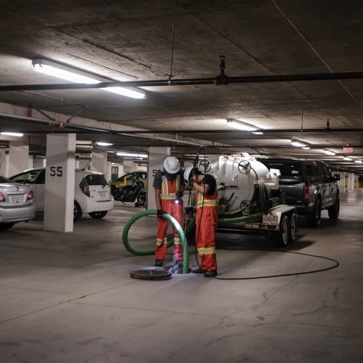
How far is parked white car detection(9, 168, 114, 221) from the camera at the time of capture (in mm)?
16062

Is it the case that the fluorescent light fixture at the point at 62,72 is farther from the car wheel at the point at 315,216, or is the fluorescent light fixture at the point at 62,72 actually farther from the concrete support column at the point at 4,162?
the concrete support column at the point at 4,162

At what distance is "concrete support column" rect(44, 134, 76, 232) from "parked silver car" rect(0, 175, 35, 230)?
1014 millimetres

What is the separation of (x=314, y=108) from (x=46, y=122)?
22.0 ft

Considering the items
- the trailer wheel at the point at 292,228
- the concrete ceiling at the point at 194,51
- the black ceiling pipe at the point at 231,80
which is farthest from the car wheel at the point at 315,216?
the black ceiling pipe at the point at 231,80

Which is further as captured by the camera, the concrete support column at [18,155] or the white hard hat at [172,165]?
the concrete support column at [18,155]

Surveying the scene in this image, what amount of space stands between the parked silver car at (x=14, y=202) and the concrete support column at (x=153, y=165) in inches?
339

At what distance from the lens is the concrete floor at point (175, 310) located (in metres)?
4.48

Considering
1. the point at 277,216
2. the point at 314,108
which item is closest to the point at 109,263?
the point at 277,216

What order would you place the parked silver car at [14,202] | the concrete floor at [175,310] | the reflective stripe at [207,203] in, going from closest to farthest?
the concrete floor at [175,310]
the reflective stripe at [207,203]
the parked silver car at [14,202]

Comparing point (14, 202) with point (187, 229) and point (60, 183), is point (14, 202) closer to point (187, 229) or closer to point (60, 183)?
point (60, 183)

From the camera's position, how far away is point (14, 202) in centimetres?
1230

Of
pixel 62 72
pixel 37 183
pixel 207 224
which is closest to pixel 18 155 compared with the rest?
pixel 37 183

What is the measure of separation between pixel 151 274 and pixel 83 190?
9.05 m

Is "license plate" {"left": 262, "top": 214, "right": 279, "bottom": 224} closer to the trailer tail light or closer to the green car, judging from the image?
the trailer tail light
